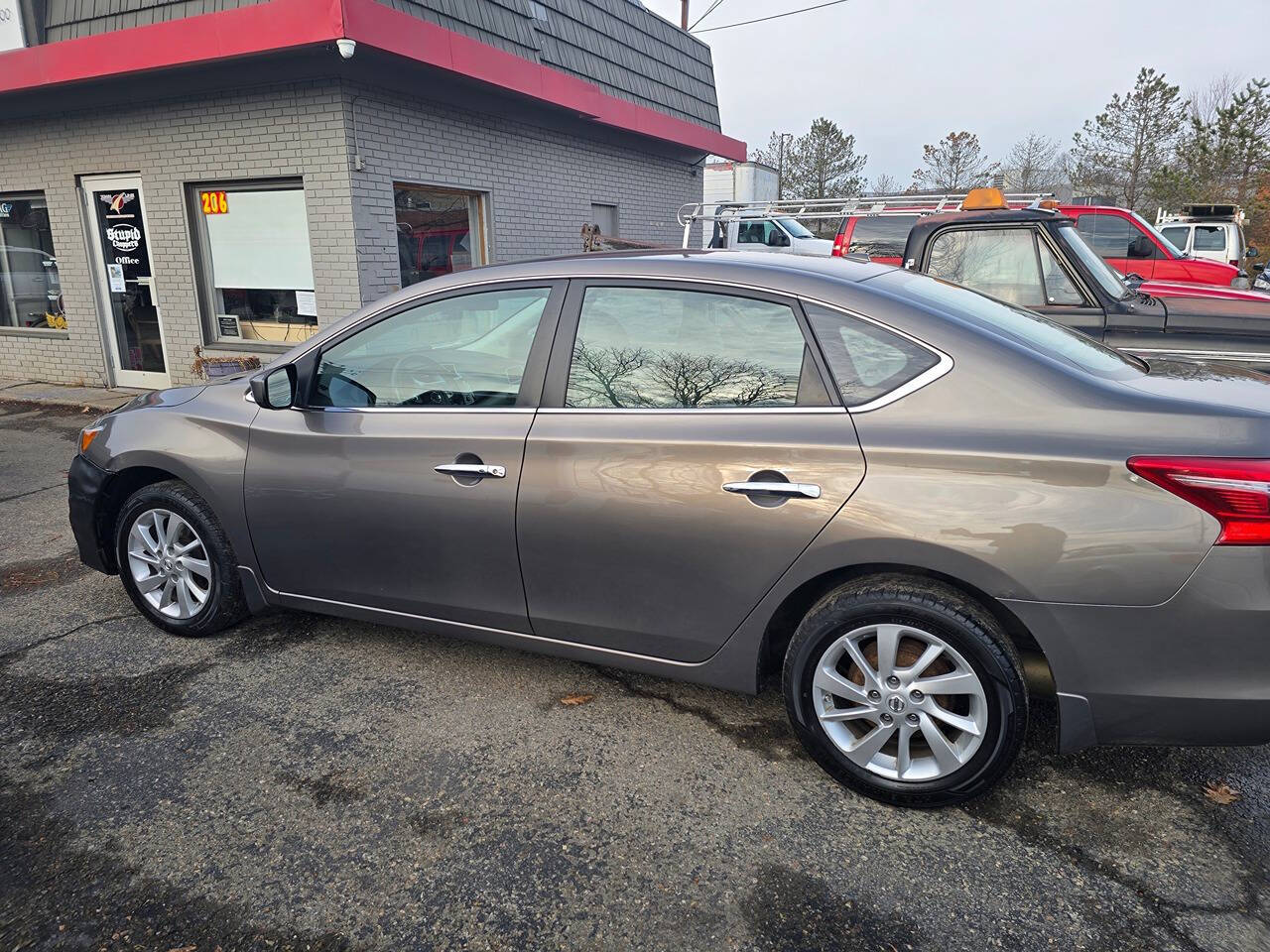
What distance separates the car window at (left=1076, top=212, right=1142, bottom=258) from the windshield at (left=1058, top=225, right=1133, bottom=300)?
6.22m

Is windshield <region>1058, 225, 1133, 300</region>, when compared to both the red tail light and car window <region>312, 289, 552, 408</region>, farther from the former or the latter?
car window <region>312, 289, 552, 408</region>

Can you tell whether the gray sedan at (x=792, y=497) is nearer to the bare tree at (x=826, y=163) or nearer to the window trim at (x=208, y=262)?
the window trim at (x=208, y=262)

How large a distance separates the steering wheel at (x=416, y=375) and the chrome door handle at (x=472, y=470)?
0.31 m

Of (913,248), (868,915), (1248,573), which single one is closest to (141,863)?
(868,915)

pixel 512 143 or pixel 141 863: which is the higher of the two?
pixel 512 143

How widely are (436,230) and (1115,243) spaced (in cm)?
886

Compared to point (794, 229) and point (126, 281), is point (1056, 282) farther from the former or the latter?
point (794, 229)

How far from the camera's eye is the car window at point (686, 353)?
2697 millimetres

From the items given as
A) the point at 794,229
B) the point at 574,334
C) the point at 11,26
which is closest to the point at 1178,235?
the point at 794,229

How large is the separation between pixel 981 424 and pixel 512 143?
8931 millimetres

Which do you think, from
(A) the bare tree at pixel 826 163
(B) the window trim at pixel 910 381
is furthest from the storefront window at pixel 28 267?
(A) the bare tree at pixel 826 163

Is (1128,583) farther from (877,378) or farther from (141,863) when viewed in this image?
(141,863)

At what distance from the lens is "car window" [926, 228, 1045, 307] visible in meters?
5.88

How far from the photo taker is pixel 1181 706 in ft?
7.41
